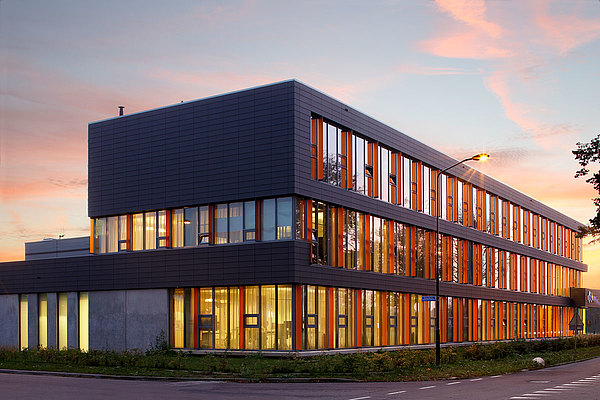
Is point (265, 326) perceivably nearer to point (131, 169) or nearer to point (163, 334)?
point (163, 334)

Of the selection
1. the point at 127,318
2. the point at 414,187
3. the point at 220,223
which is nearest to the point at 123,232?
the point at 127,318

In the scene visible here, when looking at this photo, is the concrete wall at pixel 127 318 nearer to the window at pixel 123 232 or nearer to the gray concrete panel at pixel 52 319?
the window at pixel 123 232

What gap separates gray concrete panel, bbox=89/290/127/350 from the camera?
152 ft

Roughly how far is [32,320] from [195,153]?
17.7 metres

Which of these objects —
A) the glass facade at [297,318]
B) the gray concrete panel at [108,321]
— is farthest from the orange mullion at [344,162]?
the gray concrete panel at [108,321]

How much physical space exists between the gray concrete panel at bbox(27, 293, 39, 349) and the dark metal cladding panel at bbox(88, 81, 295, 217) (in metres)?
7.92

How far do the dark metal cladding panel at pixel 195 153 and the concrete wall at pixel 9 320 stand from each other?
32.0 feet

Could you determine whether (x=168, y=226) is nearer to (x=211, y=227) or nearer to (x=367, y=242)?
(x=211, y=227)

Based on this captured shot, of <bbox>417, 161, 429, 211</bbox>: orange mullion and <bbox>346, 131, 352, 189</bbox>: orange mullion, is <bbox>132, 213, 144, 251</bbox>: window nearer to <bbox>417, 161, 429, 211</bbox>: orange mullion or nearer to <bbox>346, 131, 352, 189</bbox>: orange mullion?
<bbox>346, 131, 352, 189</bbox>: orange mullion

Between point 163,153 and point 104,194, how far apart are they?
5.72 meters

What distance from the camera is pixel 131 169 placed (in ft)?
155

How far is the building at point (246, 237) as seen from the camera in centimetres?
4088

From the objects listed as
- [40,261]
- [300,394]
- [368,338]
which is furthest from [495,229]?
[300,394]

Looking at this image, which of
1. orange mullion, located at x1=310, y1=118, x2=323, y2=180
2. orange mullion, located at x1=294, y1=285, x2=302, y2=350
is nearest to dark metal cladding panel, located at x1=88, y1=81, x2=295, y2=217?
orange mullion, located at x1=310, y1=118, x2=323, y2=180
